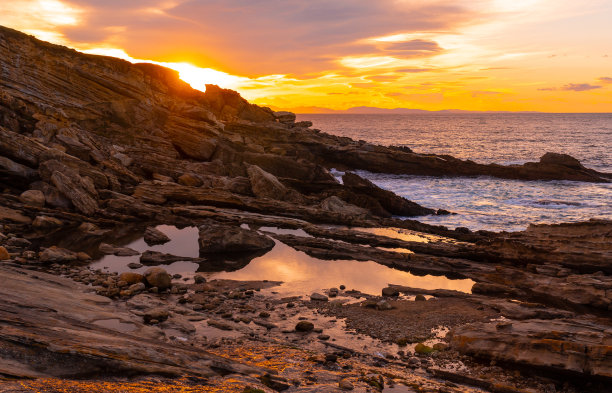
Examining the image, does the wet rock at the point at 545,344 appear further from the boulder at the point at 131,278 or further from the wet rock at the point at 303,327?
the boulder at the point at 131,278

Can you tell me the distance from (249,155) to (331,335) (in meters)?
33.4

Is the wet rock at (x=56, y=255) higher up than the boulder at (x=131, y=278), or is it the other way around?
the wet rock at (x=56, y=255)

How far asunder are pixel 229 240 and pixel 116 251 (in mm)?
6081

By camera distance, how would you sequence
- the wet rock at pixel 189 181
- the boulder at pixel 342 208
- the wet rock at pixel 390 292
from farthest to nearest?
the wet rock at pixel 189 181, the boulder at pixel 342 208, the wet rock at pixel 390 292

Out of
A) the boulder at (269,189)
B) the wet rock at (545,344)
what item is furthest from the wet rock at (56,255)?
the wet rock at (545,344)

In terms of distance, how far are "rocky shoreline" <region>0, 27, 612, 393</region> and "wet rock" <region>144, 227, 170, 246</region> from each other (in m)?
0.08

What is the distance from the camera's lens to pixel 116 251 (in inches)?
909

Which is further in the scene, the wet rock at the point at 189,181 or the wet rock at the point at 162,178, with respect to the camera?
the wet rock at the point at 162,178

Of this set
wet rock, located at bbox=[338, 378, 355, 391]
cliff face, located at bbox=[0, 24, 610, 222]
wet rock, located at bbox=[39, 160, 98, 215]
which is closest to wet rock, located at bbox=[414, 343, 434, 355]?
wet rock, located at bbox=[338, 378, 355, 391]

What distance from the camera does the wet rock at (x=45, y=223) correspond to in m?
25.0

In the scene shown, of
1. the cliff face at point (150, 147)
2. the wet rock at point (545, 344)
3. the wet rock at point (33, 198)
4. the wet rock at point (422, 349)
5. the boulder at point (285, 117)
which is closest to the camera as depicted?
the wet rock at point (545, 344)

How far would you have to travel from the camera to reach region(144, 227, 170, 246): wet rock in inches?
1006

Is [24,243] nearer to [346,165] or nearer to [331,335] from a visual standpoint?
[331,335]

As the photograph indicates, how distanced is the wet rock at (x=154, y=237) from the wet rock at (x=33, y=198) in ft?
23.8
